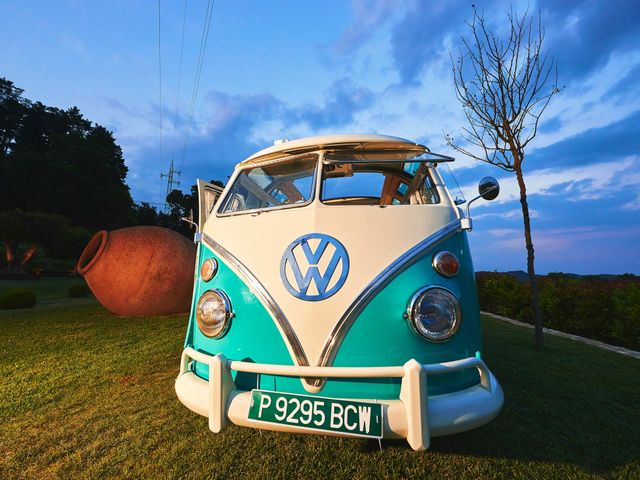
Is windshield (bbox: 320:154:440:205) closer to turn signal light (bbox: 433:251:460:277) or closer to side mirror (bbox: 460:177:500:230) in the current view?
side mirror (bbox: 460:177:500:230)

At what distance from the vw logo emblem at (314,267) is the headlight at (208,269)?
0.52 m

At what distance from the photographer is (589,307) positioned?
6754mm

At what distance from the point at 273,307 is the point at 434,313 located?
89 centimetres

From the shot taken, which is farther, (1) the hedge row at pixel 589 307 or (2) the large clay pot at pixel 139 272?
(2) the large clay pot at pixel 139 272

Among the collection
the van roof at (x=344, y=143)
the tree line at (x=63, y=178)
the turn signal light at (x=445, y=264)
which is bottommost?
the turn signal light at (x=445, y=264)

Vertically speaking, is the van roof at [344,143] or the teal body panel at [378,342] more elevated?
the van roof at [344,143]

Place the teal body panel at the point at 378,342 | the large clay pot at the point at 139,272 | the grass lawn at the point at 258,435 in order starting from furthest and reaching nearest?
the large clay pot at the point at 139,272 < the grass lawn at the point at 258,435 < the teal body panel at the point at 378,342

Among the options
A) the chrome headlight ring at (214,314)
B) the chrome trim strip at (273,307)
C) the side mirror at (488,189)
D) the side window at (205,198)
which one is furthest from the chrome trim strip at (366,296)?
the side window at (205,198)

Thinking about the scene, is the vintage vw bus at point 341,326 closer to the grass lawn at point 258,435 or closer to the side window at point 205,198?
the grass lawn at point 258,435

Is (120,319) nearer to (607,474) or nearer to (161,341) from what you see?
(161,341)

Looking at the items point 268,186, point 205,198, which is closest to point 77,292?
point 205,198

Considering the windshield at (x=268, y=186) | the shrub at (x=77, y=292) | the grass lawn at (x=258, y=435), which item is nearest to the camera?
the grass lawn at (x=258, y=435)

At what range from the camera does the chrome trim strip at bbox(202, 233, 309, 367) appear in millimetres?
1951

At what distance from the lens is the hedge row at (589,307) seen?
19.4 feet
